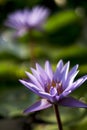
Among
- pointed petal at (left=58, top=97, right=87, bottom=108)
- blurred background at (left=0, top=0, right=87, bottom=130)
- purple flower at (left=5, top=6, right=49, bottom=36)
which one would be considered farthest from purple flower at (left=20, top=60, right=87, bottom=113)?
purple flower at (left=5, top=6, right=49, bottom=36)

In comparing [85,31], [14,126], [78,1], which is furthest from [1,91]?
[78,1]

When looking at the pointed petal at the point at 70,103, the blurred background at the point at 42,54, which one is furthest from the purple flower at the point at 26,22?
the pointed petal at the point at 70,103

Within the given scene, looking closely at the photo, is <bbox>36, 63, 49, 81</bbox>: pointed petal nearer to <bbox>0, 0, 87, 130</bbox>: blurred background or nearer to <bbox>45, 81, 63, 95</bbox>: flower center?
<bbox>45, 81, 63, 95</bbox>: flower center

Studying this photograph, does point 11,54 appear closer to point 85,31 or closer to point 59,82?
point 85,31

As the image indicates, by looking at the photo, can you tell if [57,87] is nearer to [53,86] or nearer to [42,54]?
[53,86]

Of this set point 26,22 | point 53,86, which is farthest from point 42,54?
point 53,86

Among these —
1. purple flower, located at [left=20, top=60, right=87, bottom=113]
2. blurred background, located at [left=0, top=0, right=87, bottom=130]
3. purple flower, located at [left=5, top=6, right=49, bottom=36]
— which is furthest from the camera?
purple flower, located at [left=5, top=6, right=49, bottom=36]

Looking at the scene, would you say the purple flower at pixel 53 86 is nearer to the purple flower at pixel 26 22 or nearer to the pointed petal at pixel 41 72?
the pointed petal at pixel 41 72
